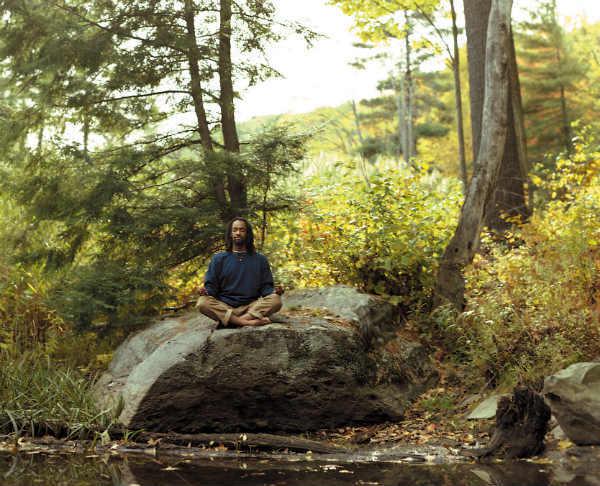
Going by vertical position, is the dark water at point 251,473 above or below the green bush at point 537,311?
below

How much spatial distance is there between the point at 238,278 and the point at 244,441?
75.8 inches

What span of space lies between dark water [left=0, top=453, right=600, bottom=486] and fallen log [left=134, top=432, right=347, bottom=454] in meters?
0.37

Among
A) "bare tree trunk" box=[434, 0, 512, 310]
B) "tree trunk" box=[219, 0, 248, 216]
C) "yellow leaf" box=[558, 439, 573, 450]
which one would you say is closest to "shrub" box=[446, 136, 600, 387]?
"bare tree trunk" box=[434, 0, 512, 310]

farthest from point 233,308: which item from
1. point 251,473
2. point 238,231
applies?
point 251,473

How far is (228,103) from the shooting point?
10.8 m

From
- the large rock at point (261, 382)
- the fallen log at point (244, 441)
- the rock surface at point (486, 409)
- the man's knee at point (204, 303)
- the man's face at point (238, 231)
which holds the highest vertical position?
the man's face at point (238, 231)

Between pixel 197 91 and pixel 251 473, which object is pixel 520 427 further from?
pixel 197 91

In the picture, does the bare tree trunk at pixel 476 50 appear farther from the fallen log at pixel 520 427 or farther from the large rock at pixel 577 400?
the fallen log at pixel 520 427

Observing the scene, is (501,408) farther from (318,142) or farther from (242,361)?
(318,142)

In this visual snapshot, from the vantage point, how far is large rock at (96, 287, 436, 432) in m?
7.84

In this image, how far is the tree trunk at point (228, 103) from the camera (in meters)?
10.6

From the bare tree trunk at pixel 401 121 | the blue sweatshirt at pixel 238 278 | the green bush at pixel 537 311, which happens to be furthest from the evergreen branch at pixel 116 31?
the bare tree trunk at pixel 401 121

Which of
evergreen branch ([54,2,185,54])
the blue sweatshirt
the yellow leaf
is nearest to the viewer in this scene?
the yellow leaf

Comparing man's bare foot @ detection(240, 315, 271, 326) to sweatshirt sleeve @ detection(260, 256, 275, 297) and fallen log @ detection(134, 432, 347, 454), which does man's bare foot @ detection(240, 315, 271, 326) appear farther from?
fallen log @ detection(134, 432, 347, 454)
